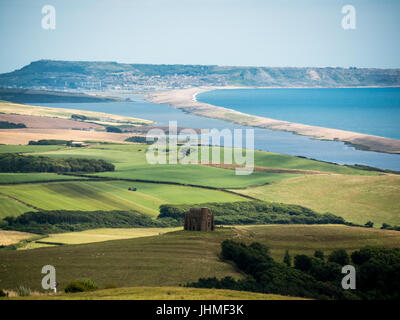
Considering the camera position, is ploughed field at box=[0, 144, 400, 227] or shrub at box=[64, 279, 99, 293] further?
ploughed field at box=[0, 144, 400, 227]

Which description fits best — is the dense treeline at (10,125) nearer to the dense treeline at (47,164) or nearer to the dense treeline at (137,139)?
the dense treeline at (137,139)

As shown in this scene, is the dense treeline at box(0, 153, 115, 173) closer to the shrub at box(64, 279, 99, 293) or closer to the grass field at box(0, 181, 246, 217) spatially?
the grass field at box(0, 181, 246, 217)

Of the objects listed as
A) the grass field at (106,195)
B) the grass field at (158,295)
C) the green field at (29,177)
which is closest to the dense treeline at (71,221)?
the grass field at (106,195)

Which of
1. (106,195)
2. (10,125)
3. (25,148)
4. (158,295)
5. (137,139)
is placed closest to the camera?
(158,295)

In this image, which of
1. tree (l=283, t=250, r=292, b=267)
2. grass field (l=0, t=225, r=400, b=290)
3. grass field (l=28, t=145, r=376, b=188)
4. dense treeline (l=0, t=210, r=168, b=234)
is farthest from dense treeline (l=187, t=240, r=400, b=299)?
grass field (l=28, t=145, r=376, b=188)

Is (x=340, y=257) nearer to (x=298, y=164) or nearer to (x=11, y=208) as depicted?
(x=11, y=208)

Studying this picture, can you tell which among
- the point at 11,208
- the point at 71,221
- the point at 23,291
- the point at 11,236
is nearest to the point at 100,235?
the point at 11,236
